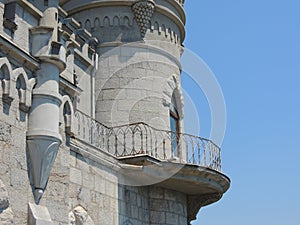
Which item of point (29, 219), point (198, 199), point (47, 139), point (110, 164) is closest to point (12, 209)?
point (29, 219)

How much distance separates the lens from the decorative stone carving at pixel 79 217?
34.1 ft

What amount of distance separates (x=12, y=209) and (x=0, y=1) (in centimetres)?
276

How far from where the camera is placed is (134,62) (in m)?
14.7

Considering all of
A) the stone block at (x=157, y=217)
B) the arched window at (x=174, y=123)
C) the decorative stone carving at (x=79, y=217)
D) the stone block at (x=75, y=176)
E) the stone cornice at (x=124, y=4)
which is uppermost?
the stone cornice at (x=124, y=4)

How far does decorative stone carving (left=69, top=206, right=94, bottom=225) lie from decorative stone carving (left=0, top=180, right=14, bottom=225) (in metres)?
3.06

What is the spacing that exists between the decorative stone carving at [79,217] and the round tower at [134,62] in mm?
3667

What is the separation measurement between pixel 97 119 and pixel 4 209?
703cm

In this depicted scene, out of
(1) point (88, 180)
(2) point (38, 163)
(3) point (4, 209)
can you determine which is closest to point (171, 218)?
(1) point (88, 180)

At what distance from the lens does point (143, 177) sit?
41.7 ft

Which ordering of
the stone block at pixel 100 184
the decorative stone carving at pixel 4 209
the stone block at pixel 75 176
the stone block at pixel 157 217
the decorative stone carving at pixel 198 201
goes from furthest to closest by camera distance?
the decorative stone carving at pixel 198 201
the stone block at pixel 157 217
the stone block at pixel 100 184
the stone block at pixel 75 176
the decorative stone carving at pixel 4 209

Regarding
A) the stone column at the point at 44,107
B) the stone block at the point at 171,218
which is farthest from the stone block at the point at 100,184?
the stone column at the point at 44,107

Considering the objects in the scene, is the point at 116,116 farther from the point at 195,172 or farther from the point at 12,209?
the point at 12,209

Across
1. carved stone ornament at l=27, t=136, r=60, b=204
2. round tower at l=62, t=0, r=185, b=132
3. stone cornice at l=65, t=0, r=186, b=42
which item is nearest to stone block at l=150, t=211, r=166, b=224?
round tower at l=62, t=0, r=185, b=132

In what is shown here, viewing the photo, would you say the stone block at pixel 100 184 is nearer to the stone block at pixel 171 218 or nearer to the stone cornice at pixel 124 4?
the stone block at pixel 171 218
